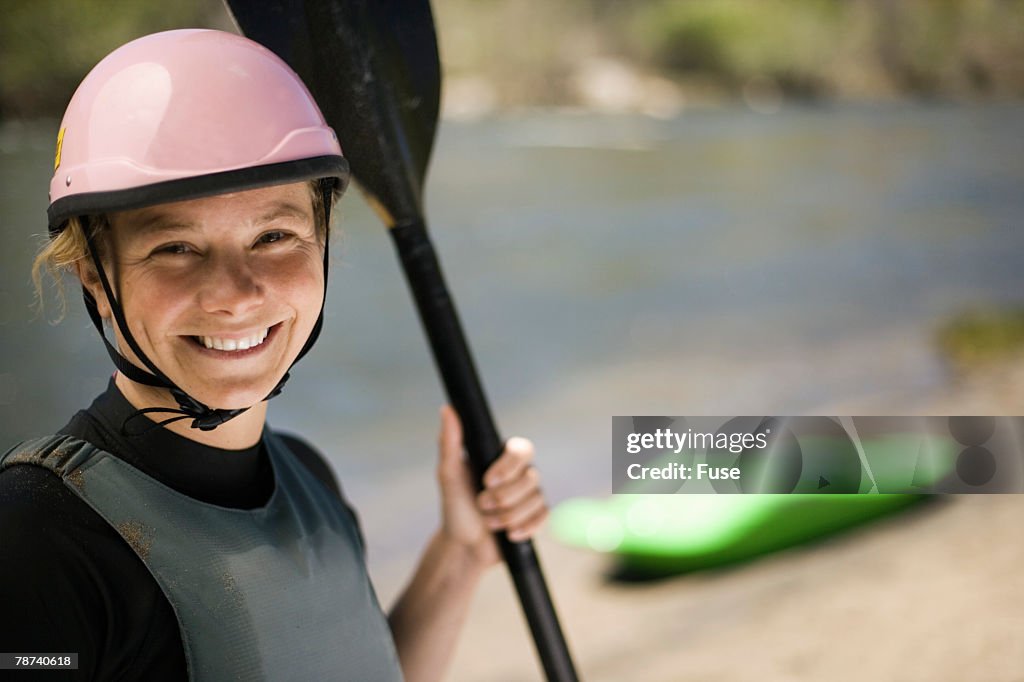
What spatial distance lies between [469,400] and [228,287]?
0.83 ft

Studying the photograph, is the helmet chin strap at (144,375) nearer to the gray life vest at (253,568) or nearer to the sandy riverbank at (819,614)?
the gray life vest at (253,568)

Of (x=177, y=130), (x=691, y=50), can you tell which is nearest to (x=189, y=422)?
(x=177, y=130)

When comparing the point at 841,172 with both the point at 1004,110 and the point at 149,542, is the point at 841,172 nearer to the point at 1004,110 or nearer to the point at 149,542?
the point at 1004,110

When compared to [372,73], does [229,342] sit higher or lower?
lower

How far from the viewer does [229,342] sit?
547 mm

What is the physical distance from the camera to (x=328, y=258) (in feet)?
2.00

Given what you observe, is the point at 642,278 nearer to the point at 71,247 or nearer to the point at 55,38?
the point at 55,38

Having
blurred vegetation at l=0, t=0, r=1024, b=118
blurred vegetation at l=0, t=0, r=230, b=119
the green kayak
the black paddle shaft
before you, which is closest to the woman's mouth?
the black paddle shaft

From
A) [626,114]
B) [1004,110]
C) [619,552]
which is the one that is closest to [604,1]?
[626,114]

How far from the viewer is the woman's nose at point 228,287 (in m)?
0.53

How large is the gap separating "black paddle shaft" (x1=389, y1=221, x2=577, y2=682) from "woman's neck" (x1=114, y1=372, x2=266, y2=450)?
0.57ft

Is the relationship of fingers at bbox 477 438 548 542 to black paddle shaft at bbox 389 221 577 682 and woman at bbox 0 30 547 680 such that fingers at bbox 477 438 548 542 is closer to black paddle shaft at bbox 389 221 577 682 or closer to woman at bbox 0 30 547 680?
black paddle shaft at bbox 389 221 577 682

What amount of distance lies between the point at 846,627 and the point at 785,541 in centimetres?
35

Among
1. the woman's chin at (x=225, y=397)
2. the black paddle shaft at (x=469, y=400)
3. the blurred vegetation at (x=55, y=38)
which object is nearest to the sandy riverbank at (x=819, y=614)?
the black paddle shaft at (x=469, y=400)
